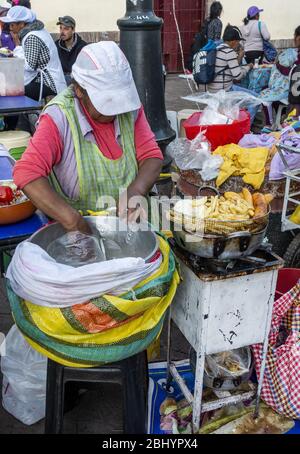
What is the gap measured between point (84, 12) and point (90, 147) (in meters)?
10.1

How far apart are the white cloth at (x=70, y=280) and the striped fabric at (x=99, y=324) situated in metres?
0.03

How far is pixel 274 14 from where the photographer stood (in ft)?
40.8

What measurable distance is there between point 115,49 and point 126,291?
3.27ft

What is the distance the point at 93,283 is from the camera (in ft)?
5.58

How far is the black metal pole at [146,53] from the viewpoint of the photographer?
444cm

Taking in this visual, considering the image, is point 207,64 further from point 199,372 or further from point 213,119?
point 199,372

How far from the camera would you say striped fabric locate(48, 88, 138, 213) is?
6.88 feet

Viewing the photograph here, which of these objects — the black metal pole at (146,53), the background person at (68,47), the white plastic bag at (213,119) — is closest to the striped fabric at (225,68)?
the black metal pole at (146,53)

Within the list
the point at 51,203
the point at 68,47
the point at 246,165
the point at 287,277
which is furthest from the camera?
the point at 68,47

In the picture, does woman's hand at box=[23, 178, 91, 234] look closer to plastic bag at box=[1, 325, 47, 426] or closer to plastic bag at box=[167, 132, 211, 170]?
plastic bag at box=[1, 325, 47, 426]

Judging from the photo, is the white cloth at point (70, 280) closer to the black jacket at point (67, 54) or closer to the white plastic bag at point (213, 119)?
the white plastic bag at point (213, 119)

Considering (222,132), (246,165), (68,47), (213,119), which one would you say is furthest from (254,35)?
(246,165)

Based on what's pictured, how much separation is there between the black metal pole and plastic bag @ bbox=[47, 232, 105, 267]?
292 centimetres
